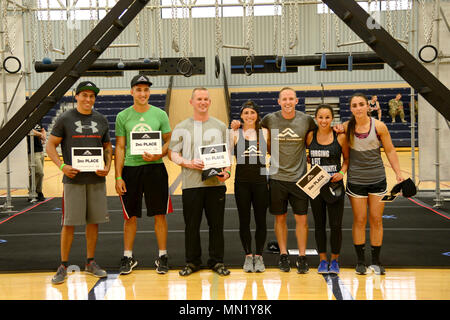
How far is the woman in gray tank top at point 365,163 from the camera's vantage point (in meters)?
3.65

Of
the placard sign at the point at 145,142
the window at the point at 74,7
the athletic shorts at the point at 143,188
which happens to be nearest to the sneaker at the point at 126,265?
the athletic shorts at the point at 143,188

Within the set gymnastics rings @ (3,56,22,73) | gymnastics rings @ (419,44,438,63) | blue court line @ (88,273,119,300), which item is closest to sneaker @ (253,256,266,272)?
blue court line @ (88,273,119,300)

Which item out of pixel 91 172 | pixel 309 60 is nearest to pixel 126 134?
pixel 91 172

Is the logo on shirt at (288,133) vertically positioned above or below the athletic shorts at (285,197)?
above

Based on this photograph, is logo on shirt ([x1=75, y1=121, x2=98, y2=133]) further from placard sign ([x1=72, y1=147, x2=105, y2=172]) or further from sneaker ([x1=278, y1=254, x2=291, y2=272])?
sneaker ([x1=278, y1=254, x2=291, y2=272])

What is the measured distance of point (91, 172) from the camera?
148 inches

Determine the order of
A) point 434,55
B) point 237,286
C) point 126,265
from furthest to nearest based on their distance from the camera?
point 434,55 < point 126,265 < point 237,286

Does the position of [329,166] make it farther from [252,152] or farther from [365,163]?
[252,152]

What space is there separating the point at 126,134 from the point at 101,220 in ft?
2.58

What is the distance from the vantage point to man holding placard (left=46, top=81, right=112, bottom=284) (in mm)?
3689

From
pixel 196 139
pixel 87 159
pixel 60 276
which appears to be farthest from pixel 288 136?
pixel 60 276

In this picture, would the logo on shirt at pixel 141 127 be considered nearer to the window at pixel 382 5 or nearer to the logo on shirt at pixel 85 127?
the logo on shirt at pixel 85 127

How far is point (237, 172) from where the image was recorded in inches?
151

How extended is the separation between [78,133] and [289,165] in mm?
1836
